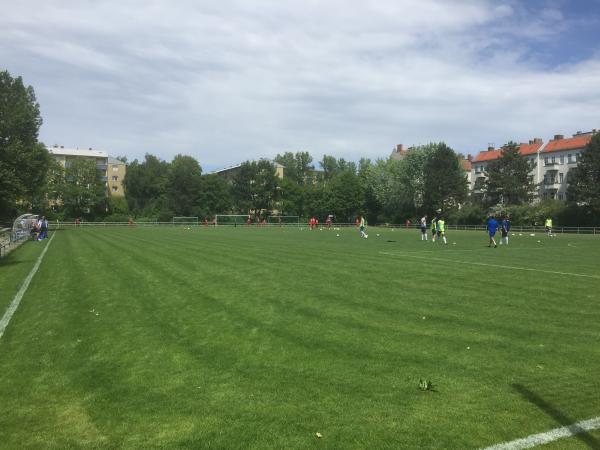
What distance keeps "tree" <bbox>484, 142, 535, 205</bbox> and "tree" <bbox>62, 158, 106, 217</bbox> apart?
74092 mm

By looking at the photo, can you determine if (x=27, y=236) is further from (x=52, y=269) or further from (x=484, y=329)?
(x=484, y=329)

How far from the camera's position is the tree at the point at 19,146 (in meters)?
49.3

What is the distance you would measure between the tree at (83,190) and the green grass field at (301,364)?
89.3m

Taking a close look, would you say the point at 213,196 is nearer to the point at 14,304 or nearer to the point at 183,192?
the point at 183,192

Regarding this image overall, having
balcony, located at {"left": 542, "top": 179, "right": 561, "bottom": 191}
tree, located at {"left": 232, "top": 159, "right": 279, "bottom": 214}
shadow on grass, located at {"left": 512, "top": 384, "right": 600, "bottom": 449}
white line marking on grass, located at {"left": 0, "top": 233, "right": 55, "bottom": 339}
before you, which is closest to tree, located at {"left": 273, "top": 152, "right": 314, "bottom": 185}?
tree, located at {"left": 232, "top": 159, "right": 279, "bottom": 214}

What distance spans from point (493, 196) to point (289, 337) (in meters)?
81.4

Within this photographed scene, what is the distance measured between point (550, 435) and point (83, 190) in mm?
100747

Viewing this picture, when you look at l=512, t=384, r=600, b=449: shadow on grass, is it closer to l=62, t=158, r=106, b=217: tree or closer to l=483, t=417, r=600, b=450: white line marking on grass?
l=483, t=417, r=600, b=450: white line marking on grass

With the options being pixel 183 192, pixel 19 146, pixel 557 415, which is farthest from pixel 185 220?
pixel 557 415

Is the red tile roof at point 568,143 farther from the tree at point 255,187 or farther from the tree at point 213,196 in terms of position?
the tree at point 213,196

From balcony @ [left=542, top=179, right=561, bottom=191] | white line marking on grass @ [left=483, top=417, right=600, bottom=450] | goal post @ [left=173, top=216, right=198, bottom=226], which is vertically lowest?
goal post @ [left=173, top=216, right=198, bottom=226]

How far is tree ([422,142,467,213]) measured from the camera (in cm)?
8394

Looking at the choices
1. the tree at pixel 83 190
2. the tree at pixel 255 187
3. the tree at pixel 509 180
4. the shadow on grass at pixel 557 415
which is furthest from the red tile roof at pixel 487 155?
the shadow on grass at pixel 557 415

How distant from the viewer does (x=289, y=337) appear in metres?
8.04
